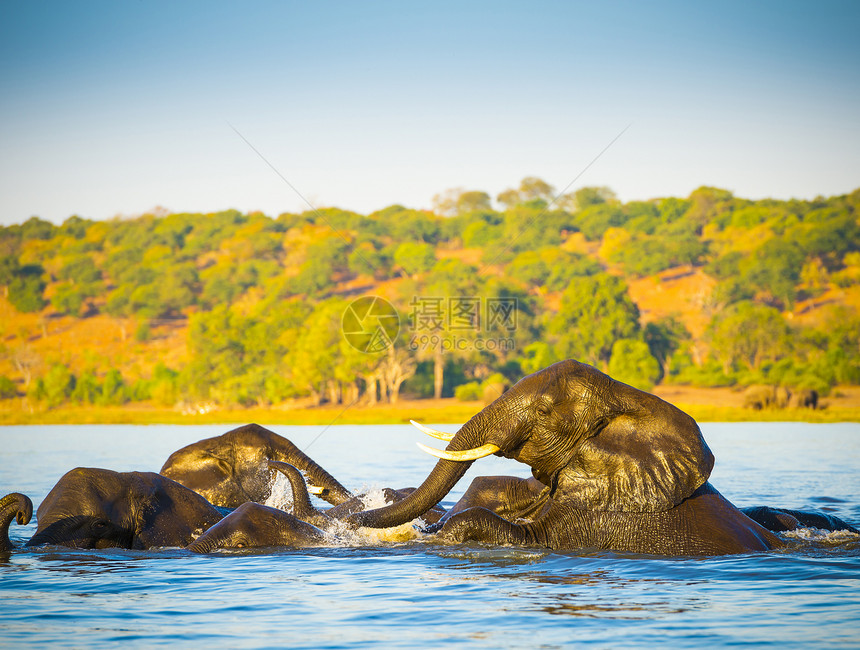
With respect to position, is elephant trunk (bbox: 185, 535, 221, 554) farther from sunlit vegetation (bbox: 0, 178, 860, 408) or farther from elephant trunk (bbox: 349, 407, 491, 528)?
sunlit vegetation (bbox: 0, 178, 860, 408)

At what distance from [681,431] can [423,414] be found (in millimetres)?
51048

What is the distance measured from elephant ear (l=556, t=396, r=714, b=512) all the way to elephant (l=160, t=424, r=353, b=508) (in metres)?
3.58

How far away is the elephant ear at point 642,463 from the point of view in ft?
27.7

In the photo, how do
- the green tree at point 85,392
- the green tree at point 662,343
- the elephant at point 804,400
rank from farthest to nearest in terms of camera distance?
the green tree at point 85,392 < the green tree at point 662,343 < the elephant at point 804,400

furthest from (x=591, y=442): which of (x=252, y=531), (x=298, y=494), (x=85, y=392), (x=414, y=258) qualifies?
(x=414, y=258)

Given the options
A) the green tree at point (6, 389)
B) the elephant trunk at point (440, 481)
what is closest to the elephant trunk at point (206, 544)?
the elephant trunk at point (440, 481)

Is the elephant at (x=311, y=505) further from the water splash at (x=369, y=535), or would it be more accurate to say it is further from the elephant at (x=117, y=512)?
the elephant at (x=117, y=512)

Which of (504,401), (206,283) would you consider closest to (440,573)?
(504,401)

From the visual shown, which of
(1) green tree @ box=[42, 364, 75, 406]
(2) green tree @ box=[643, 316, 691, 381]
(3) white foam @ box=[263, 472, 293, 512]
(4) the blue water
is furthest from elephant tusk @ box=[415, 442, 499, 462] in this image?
(1) green tree @ box=[42, 364, 75, 406]

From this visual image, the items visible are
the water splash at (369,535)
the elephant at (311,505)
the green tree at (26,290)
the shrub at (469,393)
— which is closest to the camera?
the water splash at (369,535)

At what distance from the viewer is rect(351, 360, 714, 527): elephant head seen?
332 inches

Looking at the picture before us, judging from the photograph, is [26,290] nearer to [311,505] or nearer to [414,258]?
[414,258]

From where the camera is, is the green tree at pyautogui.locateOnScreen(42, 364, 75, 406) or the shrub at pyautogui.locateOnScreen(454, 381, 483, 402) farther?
the green tree at pyautogui.locateOnScreen(42, 364, 75, 406)

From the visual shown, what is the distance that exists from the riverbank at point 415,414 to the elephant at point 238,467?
32.8m
